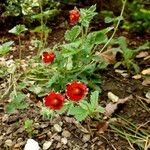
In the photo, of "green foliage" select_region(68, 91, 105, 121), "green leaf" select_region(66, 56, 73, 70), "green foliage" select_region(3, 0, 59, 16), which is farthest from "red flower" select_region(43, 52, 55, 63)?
"green foliage" select_region(3, 0, 59, 16)

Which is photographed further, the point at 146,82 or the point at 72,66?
the point at 146,82

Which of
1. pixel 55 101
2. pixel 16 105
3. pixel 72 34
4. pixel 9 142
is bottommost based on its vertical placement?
pixel 9 142

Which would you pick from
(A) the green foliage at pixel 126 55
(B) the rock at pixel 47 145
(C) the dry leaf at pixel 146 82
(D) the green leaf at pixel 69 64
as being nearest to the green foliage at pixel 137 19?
(A) the green foliage at pixel 126 55

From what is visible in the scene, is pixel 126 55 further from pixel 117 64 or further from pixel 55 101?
pixel 55 101

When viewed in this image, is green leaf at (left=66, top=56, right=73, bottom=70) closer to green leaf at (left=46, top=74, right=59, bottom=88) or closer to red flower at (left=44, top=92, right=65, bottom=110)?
green leaf at (left=46, top=74, right=59, bottom=88)

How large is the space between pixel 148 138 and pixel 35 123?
54cm

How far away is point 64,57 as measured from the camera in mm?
2215

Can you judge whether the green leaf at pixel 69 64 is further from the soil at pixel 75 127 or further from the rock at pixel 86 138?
the rock at pixel 86 138

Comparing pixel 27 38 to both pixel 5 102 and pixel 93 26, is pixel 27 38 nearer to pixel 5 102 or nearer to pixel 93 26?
pixel 93 26

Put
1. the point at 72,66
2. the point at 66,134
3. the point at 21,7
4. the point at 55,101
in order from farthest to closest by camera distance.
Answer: the point at 21,7 < the point at 72,66 < the point at 66,134 < the point at 55,101

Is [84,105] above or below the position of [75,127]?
above

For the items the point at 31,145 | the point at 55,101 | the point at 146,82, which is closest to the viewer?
the point at 55,101

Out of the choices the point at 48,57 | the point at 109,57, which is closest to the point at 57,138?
the point at 48,57

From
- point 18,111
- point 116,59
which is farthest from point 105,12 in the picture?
point 18,111
